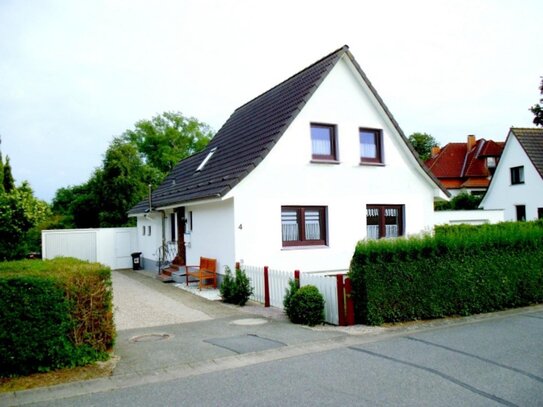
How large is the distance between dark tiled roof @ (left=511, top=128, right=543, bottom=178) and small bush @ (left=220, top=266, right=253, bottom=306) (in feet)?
82.2

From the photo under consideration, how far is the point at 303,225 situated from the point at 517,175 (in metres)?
24.2

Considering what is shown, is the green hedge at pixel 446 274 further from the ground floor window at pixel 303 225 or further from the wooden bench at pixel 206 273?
the wooden bench at pixel 206 273

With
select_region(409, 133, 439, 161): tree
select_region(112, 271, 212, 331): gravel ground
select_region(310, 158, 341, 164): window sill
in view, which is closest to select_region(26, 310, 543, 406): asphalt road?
select_region(112, 271, 212, 331): gravel ground

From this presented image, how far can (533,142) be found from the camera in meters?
32.4

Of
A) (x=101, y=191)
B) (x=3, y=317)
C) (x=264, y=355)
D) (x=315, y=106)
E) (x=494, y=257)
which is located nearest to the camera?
(x=3, y=317)

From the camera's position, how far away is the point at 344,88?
17328 millimetres

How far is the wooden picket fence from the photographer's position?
10.4 m

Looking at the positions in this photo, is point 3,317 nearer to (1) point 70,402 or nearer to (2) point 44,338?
(2) point 44,338

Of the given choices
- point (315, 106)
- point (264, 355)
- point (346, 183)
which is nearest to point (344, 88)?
point (315, 106)

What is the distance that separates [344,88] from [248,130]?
4179mm

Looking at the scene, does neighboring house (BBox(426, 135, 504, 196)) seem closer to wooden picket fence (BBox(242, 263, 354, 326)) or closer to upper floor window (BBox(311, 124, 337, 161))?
upper floor window (BBox(311, 124, 337, 161))

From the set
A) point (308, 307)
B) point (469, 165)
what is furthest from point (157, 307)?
point (469, 165)

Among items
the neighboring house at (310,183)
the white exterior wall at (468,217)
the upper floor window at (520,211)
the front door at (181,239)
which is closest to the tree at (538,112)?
the upper floor window at (520,211)

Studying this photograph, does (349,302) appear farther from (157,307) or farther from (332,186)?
(332,186)
